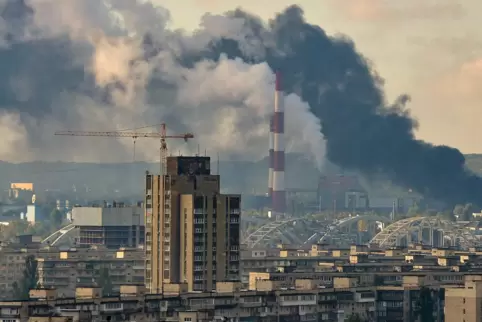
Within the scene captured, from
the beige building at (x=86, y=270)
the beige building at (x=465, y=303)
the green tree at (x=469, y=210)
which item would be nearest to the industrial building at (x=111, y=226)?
the beige building at (x=86, y=270)

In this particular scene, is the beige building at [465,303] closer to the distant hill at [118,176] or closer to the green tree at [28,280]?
the green tree at [28,280]

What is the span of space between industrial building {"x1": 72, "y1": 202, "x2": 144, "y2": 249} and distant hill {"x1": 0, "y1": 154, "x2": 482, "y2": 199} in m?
42.9

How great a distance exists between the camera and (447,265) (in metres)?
83.6

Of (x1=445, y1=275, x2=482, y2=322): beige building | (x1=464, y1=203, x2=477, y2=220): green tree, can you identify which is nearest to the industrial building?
(x1=464, y1=203, x2=477, y2=220): green tree

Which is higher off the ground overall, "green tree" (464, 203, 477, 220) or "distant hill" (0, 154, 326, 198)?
"distant hill" (0, 154, 326, 198)

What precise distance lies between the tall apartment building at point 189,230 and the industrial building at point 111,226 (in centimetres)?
3451

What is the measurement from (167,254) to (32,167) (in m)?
87.3

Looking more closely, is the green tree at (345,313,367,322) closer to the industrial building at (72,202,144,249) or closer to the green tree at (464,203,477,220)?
the industrial building at (72,202,144,249)

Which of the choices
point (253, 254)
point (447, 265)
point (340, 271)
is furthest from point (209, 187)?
point (253, 254)

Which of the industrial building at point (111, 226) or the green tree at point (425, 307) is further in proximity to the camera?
the industrial building at point (111, 226)

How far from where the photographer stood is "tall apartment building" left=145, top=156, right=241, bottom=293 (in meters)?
71.9

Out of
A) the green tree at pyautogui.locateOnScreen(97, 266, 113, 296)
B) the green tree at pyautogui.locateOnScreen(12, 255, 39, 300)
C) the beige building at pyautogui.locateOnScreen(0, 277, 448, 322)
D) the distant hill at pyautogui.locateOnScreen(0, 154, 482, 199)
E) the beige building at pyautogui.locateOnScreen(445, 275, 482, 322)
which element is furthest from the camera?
the distant hill at pyautogui.locateOnScreen(0, 154, 482, 199)

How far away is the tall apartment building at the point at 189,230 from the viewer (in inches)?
2830

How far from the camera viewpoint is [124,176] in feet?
538
